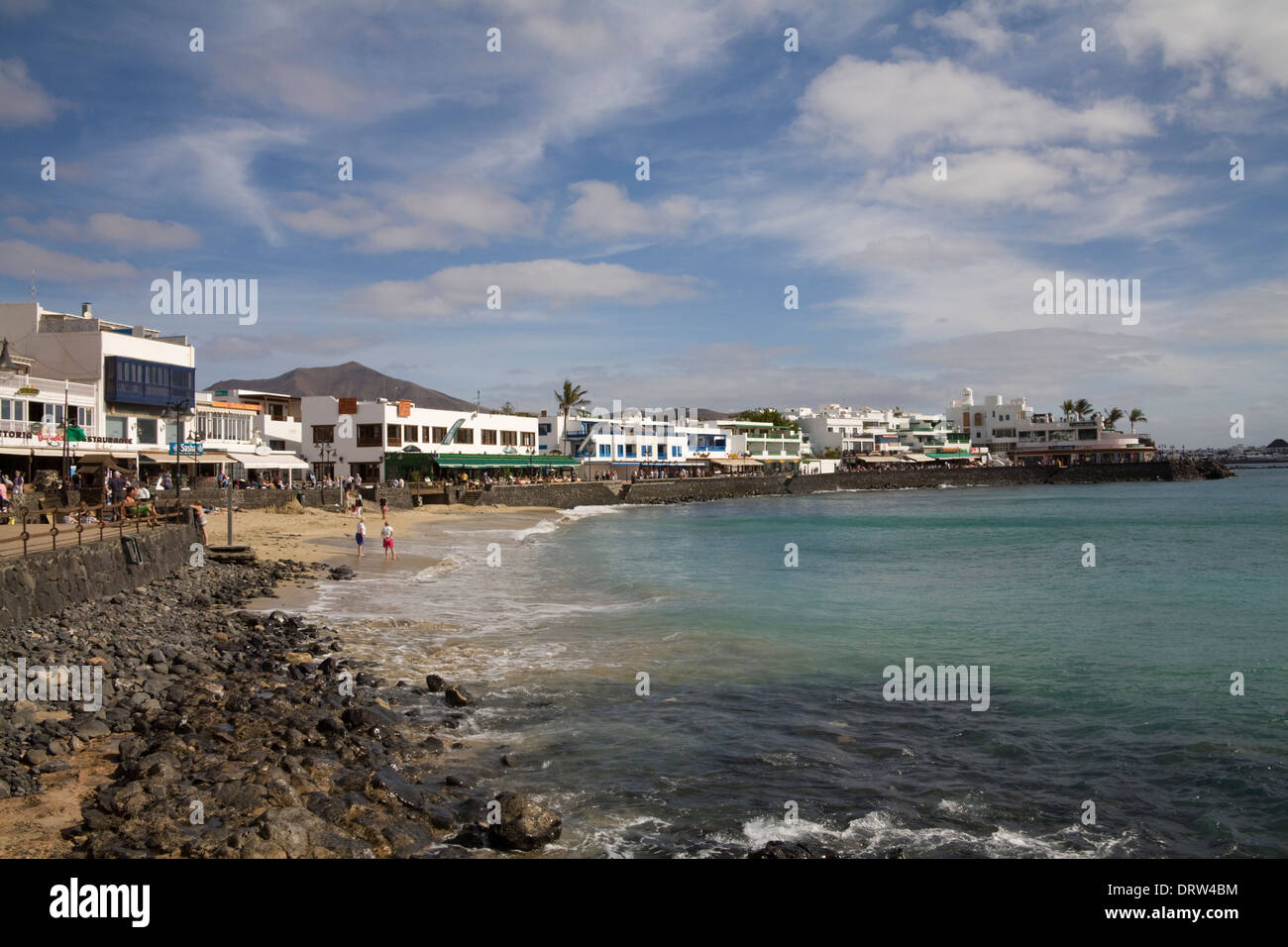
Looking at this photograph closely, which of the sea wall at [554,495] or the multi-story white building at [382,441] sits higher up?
the multi-story white building at [382,441]

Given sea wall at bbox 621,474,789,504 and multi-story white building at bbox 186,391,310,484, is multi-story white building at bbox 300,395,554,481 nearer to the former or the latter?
multi-story white building at bbox 186,391,310,484

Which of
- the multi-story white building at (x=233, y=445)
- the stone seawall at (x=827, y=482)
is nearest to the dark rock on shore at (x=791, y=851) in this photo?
the multi-story white building at (x=233, y=445)

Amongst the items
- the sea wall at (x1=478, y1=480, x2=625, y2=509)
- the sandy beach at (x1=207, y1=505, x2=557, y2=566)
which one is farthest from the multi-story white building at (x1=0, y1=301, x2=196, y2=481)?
the sea wall at (x1=478, y1=480, x2=625, y2=509)

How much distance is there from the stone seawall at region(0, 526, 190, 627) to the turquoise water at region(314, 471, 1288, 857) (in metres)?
6.02

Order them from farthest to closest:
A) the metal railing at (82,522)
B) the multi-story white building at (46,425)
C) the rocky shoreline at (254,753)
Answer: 1. the multi-story white building at (46,425)
2. the metal railing at (82,522)
3. the rocky shoreline at (254,753)

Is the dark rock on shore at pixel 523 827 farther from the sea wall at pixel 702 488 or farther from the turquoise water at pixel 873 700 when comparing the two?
the sea wall at pixel 702 488

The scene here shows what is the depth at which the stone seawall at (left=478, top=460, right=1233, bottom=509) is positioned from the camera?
75.8 meters

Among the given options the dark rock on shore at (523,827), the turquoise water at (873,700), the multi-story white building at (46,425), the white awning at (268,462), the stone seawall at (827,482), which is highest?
the multi-story white building at (46,425)

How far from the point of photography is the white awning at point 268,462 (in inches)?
2063

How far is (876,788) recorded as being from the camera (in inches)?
397

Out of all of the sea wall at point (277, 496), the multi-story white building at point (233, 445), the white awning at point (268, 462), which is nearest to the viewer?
the sea wall at point (277, 496)

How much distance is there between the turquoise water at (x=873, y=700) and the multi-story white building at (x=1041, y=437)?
120 meters

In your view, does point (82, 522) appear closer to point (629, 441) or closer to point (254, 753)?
point (254, 753)

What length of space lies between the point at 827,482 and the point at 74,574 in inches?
4150
